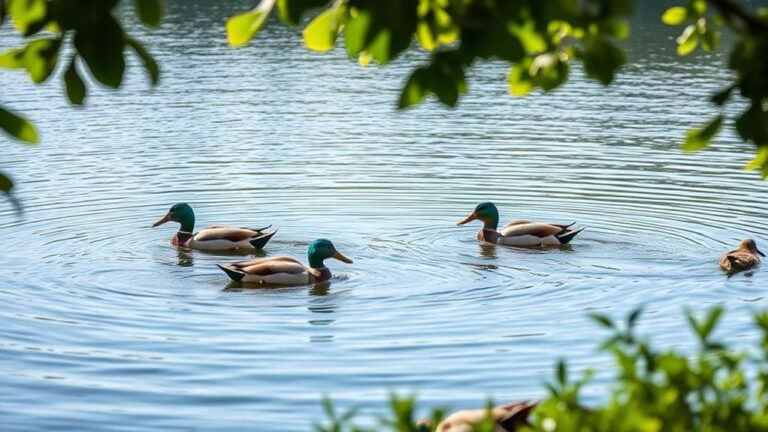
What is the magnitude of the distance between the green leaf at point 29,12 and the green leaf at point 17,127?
0.26 m

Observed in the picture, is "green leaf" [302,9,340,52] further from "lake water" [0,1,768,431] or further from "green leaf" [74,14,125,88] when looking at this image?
"lake water" [0,1,768,431]

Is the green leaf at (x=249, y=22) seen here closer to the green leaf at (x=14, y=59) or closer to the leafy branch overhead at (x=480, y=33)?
the leafy branch overhead at (x=480, y=33)

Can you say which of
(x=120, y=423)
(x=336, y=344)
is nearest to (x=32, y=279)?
(x=336, y=344)

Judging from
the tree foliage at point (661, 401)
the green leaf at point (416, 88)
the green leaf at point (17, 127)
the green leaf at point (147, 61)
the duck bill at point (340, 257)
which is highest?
the green leaf at point (147, 61)

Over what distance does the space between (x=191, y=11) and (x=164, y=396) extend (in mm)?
38604

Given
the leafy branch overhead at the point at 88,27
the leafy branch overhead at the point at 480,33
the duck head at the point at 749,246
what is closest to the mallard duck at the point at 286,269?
the duck head at the point at 749,246

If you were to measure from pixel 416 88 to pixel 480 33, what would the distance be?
1.03ft

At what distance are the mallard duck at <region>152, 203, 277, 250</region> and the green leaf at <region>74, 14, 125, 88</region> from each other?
37.7 ft

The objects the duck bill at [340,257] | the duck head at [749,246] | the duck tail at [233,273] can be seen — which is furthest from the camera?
the duck bill at [340,257]

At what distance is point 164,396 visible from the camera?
10.1 metres

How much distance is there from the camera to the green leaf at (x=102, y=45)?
3881 millimetres

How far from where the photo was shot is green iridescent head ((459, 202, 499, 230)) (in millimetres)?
16078

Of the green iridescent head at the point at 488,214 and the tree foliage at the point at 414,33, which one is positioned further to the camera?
the green iridescent head at the point at 488,214

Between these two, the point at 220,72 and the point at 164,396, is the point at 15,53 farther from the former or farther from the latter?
the point at 220,72
